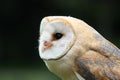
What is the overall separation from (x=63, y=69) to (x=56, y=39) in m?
0.19

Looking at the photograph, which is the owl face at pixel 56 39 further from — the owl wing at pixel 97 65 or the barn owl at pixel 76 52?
the owl wing at pixel 97 65

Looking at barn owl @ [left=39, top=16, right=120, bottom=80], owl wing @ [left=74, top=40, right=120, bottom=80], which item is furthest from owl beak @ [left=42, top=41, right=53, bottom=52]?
owl wing @ [left=74, top=40, right=120, bottom=80]

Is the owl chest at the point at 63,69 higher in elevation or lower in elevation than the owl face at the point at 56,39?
lower

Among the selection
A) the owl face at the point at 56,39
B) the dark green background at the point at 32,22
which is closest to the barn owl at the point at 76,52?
the owl face at the point at 56,39

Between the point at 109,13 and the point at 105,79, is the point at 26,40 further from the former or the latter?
the point at 105,79

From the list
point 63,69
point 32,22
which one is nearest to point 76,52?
point 63,69

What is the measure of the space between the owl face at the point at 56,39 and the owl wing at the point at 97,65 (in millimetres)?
110

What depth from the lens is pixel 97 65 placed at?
485 centimetres

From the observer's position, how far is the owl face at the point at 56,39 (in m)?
4.86

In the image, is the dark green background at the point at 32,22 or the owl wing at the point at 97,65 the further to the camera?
the dark green background at the point at 32,22

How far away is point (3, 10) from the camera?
43.8ft

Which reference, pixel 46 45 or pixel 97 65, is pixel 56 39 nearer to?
pixel 46 45

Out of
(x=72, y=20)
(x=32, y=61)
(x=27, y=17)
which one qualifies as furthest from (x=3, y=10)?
(x=72, y=20)

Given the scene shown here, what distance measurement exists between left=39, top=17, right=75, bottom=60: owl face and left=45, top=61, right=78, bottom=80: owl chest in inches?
1.8
